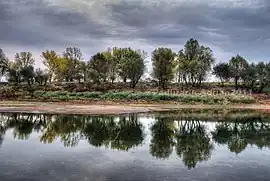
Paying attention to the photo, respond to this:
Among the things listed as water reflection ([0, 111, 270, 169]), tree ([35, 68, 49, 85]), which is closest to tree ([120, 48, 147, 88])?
tree ([35, 68, 49, 85])

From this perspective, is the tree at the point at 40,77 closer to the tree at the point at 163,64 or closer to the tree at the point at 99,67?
the tree at the point at 99,67

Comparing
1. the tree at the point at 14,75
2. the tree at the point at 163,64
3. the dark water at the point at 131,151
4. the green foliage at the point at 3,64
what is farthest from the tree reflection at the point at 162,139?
the green foliage at the point at 3,64

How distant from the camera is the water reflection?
2019 centimetres

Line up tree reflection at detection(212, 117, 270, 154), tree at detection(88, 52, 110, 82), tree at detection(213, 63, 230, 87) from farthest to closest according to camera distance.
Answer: tree at detection(213, 63, 230, 87) < tree at detection(88, 52, 110, 82) < tree reflection at detection(212, 117, 270, 154)

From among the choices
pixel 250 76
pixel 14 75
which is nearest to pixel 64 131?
pixel 14 75

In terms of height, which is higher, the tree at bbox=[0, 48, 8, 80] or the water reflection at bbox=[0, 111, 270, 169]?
the tree at bbox=[0, 48, 8, 80]

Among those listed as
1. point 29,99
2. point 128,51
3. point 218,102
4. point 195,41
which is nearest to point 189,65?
point 195,41

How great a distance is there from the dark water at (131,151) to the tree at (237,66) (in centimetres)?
6299

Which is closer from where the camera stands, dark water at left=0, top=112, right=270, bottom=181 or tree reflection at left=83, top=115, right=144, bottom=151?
dark water at left=0, top=112, right=270, bottom=181

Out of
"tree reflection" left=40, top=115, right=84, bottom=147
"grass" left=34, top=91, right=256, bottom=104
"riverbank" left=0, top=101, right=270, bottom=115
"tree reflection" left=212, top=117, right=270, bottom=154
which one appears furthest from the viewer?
"grass" left=34, top=91, right=256, bottom=104

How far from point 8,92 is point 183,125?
160 feet

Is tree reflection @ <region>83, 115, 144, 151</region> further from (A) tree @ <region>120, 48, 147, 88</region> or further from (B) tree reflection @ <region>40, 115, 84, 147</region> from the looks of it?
(A) tree @ <region>120, 48, 147, 88</region>

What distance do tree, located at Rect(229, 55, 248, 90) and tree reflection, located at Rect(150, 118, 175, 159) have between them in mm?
63060

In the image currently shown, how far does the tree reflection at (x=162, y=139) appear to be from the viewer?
18.9 meters
